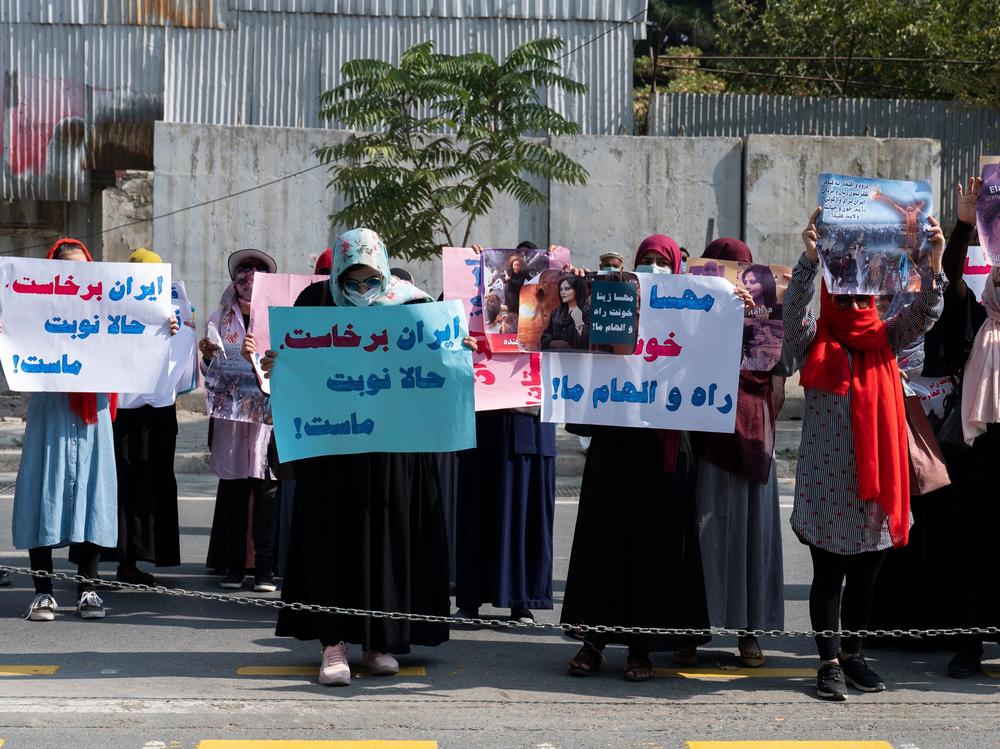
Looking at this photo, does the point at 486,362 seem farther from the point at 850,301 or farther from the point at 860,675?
the point at 860,675

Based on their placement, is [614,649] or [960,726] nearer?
[960,726]

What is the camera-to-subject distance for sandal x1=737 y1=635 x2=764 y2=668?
20.2ft

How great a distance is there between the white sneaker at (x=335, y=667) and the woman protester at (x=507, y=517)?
4.20ft

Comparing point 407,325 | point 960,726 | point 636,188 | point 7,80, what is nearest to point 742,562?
point 960,726

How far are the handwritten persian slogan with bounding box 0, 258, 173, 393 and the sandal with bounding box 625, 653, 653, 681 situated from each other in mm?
2930

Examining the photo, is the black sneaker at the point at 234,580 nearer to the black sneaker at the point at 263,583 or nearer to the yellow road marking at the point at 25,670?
the black sneaker at the point at 263,583

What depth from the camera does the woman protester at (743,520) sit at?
605cm

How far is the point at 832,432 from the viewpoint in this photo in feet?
18.5

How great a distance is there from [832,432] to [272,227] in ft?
38.7

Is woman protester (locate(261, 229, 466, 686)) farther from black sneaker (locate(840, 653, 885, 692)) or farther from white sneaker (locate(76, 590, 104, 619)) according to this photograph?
black sneaker (locate(840, 653, 885, 692))

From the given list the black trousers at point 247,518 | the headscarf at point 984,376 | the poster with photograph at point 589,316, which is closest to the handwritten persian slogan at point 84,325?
the black trousers at point 247,518

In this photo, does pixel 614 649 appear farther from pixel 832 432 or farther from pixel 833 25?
pixel 833 25

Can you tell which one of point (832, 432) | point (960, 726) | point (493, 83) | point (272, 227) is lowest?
point (960, 726)

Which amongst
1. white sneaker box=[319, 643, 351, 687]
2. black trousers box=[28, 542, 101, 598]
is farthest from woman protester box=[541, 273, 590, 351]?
black trousers box=[28, 542, 101, 598]
